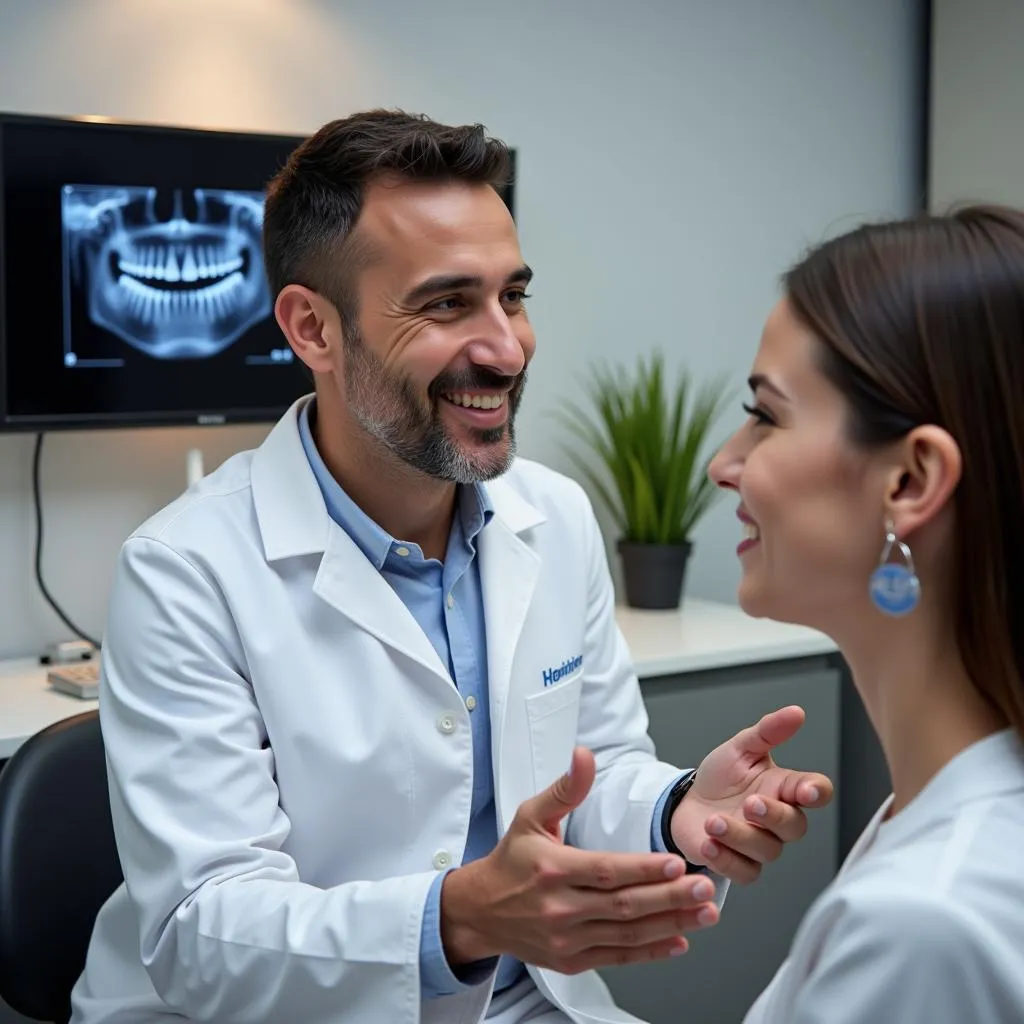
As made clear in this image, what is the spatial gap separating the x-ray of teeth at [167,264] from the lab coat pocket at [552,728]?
1.07 meters

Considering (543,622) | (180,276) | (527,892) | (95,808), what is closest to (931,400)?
(527,892)

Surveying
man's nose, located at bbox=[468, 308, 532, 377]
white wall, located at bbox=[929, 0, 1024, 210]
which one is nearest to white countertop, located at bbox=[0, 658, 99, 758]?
man's nose, located at bbox=[468, 308, 532, 377]

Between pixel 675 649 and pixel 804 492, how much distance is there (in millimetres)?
1447

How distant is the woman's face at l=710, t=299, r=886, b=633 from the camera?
1077 millimetres

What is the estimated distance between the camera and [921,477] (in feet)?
3.36

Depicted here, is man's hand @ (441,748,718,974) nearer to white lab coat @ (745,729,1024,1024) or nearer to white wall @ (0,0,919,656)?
white lab coat @ (745,729,1024,1024)

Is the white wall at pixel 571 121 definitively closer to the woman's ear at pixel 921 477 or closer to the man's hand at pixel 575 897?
the man's hand at pixel 575 897

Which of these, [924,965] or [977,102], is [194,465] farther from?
[977,102]

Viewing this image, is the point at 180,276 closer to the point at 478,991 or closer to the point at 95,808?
the point at 95,808

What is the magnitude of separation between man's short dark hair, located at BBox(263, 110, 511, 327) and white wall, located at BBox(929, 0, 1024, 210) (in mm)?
1945

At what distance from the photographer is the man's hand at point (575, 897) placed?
1155 millimetres

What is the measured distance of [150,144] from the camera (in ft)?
7.97

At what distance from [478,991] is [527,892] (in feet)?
0.71

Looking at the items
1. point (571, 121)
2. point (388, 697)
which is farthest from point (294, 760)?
point (571, 121)
